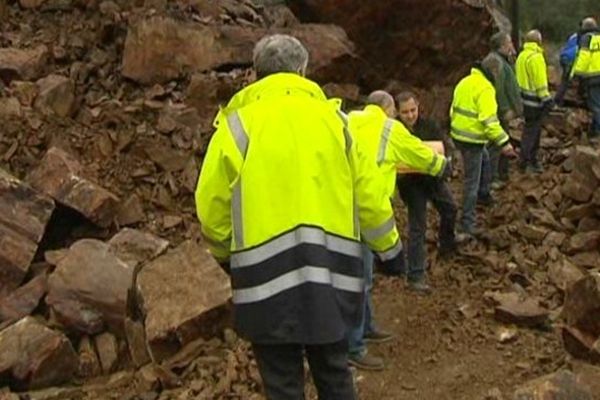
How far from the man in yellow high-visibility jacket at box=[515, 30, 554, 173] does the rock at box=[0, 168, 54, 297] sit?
6.28 meters

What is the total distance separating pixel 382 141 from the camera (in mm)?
6156

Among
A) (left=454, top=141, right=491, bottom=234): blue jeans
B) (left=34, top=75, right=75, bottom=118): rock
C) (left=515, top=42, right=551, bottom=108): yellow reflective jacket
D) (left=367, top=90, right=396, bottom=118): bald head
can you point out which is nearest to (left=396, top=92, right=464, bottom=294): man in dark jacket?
(left=367, top=90, right=396, bottom=118): bald head

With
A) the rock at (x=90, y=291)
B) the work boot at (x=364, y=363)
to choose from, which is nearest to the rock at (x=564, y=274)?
the work boot at (x=364, y=363)

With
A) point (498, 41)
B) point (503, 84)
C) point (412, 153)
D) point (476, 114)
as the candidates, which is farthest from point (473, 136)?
point (412, 153)

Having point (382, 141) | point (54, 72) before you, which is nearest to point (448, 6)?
point (54, 72)

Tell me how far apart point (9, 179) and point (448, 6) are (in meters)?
7.24

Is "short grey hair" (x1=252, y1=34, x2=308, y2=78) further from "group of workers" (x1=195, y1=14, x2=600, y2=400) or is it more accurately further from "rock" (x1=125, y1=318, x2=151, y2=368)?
"rock" (x1=125, y1=318, x2=151, y2=368)

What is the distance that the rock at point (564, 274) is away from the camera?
301 inches

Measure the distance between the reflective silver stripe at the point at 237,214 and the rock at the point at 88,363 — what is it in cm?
307

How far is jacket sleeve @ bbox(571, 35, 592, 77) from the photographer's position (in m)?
12.1

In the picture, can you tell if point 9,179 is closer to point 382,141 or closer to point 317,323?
point 382,141

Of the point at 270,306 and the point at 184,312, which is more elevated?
the point at 270,306

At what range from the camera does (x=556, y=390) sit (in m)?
4.51

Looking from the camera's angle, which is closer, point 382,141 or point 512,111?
point 382,141
